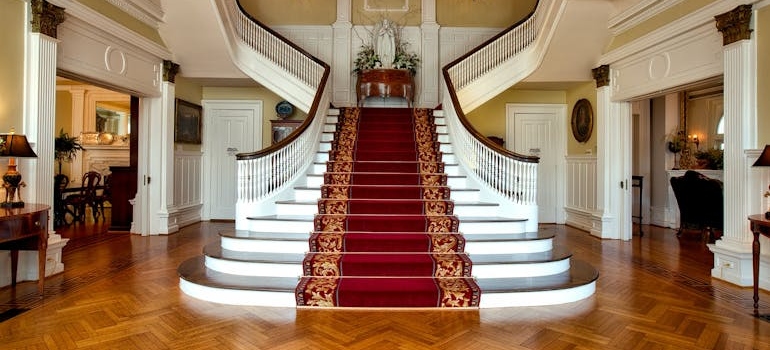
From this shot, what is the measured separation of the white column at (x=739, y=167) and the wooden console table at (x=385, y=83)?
4.91 m

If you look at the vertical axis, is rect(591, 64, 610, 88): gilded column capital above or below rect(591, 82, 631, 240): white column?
above

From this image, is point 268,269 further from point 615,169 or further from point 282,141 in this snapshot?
point 615,169

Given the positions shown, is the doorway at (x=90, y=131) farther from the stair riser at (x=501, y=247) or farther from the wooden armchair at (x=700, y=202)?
the wooden armchair at (x=700, y=202)

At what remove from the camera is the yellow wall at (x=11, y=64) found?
156 inches

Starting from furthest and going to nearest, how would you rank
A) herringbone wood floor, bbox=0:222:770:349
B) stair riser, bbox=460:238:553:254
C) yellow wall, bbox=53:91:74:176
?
yellow wall, bbox=53:91:74:176
stair riser, bbox=460:238:553:254
herringbone wood floor, bbox=0:222:770:349

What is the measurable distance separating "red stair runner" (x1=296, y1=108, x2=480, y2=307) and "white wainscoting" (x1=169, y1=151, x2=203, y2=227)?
10.0ft

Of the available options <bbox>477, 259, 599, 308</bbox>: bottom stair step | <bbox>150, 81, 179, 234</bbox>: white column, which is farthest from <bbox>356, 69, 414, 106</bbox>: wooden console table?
<bbox>477, 259, 599, 308</bbox>: bottom stair step

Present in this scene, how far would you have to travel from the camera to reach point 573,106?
27.6 ft

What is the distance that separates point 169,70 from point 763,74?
25.3 ft

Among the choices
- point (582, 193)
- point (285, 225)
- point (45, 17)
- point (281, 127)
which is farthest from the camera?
point (281, 127)

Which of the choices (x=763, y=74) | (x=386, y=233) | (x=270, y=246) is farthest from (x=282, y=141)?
(x=763, y=74)

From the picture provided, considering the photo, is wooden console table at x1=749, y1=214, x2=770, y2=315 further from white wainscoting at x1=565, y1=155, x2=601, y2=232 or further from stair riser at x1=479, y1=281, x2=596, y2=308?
white wainscoting at x1=565, y1=155, x2=601, y2=232

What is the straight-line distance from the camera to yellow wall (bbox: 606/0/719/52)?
505 centimetres

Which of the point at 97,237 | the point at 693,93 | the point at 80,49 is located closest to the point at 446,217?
the point at 80,49
